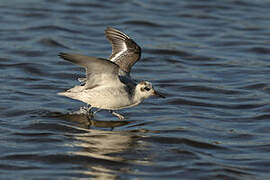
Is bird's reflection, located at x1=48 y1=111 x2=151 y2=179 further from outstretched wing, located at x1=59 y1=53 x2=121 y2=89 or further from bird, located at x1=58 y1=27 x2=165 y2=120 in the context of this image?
outstretched wing, located at x1=59 y1=53 x2=121 y2=89

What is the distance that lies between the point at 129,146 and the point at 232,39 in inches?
320

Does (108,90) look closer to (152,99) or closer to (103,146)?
(103,146)

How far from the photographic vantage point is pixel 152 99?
1191 centimetres

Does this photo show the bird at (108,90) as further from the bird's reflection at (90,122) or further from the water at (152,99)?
the water at (152,99)

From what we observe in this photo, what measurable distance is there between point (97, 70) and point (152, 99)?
8.43 ft

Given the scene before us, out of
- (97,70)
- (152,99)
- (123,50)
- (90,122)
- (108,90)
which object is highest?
(123,50)

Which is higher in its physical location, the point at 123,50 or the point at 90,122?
the point at 123,50

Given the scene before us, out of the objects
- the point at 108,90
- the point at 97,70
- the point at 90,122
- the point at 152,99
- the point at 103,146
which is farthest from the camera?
the point at 152,99

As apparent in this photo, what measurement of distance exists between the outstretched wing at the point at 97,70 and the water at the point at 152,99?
0.79 meters

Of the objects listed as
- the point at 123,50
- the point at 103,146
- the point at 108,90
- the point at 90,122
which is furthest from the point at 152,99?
the point at 103,146

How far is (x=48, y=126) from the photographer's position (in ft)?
32.6

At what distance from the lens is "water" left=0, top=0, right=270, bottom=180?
8.41 meters

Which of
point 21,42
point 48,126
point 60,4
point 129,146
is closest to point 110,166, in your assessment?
point 129,146

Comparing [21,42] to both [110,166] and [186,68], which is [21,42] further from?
[110,166]
